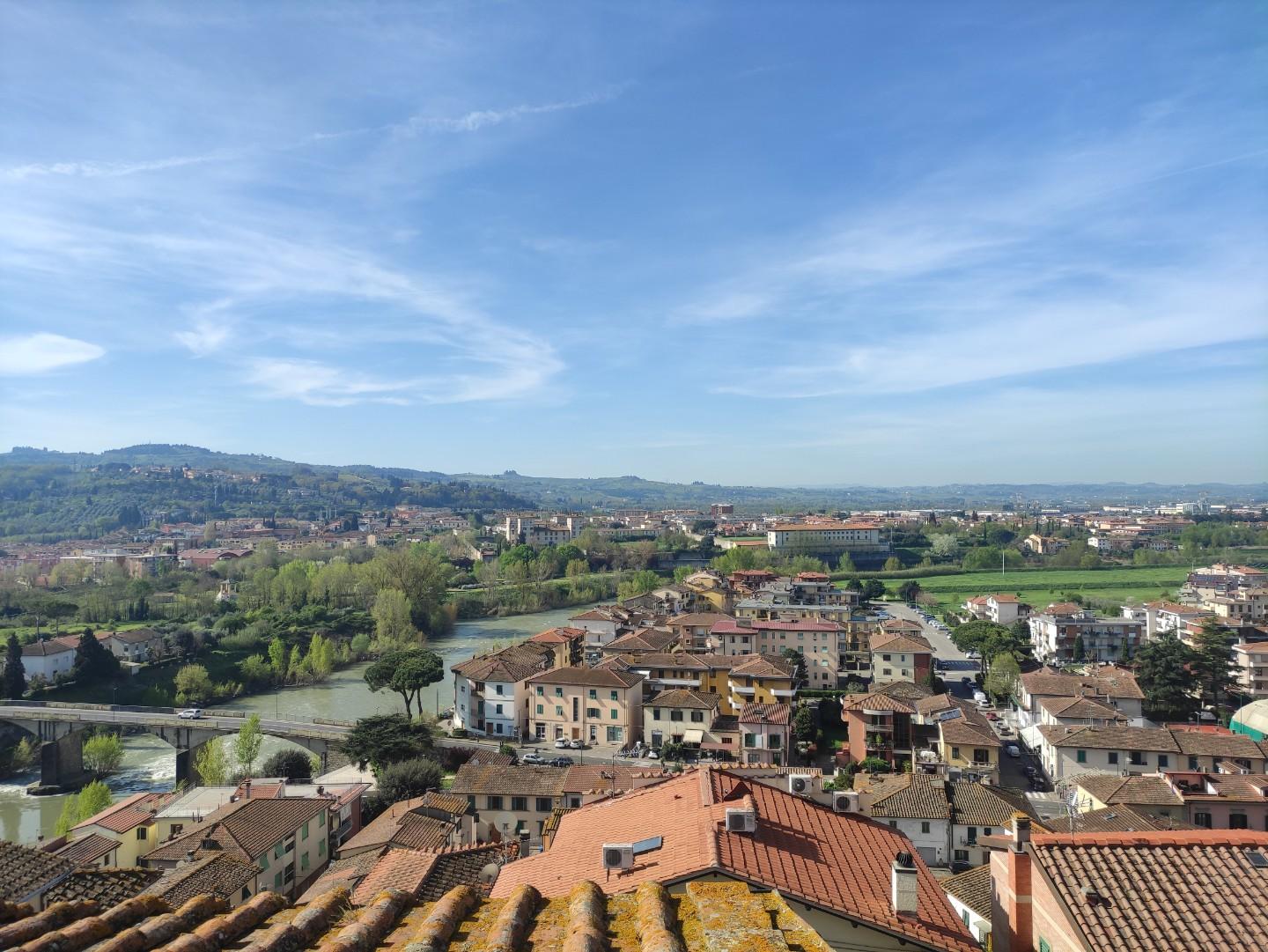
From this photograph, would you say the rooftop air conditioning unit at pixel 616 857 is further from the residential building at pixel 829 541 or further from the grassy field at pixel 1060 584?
the residential building at pixel 829 541

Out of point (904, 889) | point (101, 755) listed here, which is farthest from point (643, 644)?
point (904, 889)

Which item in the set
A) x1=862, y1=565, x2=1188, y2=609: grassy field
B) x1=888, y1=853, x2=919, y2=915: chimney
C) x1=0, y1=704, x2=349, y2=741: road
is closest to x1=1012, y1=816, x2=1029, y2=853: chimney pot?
x1=888, y1=853, x2=919, y2=915: chimney

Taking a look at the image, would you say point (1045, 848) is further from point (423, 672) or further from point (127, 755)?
point (127, 755)

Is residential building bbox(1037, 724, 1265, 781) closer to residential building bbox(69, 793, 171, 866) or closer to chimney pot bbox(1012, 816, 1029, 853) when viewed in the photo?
chimney pot bbox(1012, 816, 1029, 853)

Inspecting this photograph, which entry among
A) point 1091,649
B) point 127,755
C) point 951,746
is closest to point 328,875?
point 951,746

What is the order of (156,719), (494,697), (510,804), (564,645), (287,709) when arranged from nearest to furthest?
(510,804), (494,697), (156,719), (564,645), (287,709)

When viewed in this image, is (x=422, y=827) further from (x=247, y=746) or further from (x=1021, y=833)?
(x=1021, y=833)

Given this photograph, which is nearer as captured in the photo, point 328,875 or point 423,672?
point 328,875
